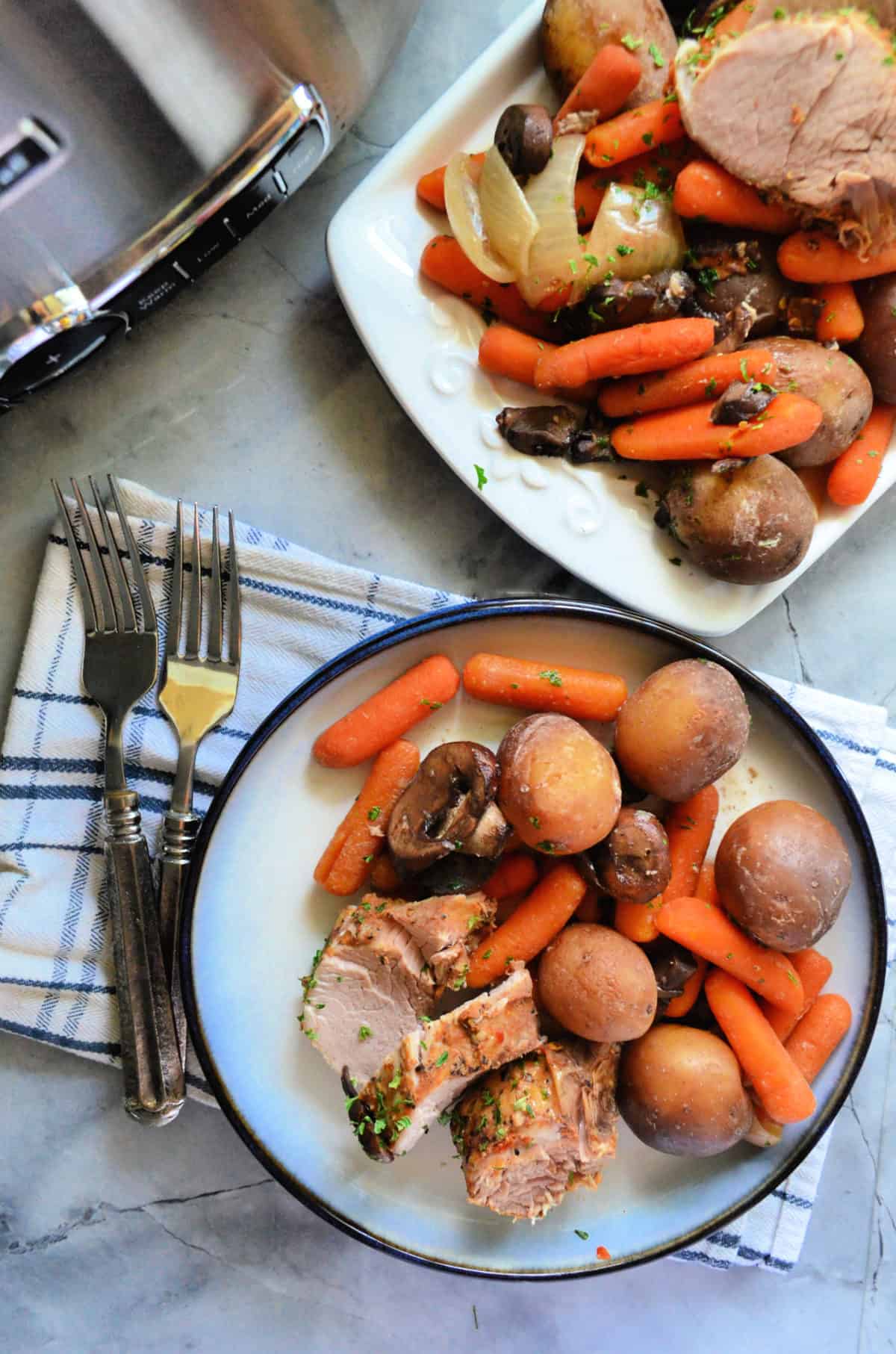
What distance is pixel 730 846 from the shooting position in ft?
4.81

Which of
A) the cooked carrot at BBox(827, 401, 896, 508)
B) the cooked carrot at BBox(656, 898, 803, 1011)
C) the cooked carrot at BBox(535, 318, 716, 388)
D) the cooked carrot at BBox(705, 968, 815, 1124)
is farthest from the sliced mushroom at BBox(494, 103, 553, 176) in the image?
the cooked carrot at BBox(705, 968, 815, 1124)

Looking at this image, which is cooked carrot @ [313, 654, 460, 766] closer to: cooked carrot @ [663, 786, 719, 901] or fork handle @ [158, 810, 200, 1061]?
fork handle @ [158, 810, 200, 1061]

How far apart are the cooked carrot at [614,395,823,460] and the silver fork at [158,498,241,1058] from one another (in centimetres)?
63

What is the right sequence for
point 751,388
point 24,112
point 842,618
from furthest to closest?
point 842,618
point 751,388
point 24,112

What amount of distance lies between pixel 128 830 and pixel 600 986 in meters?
0.72

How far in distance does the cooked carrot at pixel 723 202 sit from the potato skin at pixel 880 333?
148 millimetres

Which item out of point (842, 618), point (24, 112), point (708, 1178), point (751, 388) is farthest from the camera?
point (842, 618)

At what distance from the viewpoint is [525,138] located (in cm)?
139

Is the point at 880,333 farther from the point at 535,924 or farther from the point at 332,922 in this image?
the point at 332,922

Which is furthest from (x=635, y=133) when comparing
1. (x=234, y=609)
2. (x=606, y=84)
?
(x=234, y=609)

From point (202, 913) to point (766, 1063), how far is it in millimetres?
856

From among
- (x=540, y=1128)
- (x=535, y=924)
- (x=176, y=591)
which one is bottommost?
(x=540, y=1128)

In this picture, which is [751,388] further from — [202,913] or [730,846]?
[202,913]

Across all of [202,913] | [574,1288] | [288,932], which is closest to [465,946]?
[288,932]
